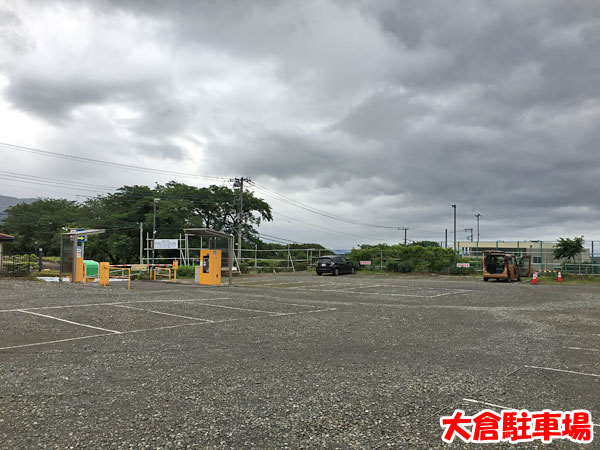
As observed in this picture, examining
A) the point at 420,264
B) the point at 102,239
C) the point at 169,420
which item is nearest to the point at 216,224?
the point at 102,239

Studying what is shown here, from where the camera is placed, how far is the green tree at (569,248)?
3006 centimetres

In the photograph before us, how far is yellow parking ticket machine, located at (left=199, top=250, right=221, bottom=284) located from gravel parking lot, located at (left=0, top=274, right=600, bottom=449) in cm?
1218

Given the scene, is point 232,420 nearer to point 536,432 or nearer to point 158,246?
point 536,432

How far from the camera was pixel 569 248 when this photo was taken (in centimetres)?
3019

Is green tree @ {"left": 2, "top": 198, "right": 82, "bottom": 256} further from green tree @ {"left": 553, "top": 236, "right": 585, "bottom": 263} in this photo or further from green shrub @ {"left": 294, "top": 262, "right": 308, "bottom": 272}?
green tree @ {"left": 553, "top": 236, "right": 585, "bottom": 263}

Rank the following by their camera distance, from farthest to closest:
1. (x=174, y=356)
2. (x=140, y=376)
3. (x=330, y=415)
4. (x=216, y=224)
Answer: (x=216, y=224) → (x=174, y=356) → (x=140, y=376) → (x=330, y=415)

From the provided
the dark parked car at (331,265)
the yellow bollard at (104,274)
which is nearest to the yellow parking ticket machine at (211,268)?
the yellow bollard at (104,274)

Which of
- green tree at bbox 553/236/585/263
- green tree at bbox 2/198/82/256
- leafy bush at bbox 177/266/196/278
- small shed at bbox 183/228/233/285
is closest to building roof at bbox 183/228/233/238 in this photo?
small shed at bbox 183/228/233/285

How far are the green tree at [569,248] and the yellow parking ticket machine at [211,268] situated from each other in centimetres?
2258

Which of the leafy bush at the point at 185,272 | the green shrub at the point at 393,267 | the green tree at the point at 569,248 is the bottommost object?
the leafy bush at the point at 185,272

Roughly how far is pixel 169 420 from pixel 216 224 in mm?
56082

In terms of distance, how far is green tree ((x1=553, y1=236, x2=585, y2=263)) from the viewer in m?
30.1

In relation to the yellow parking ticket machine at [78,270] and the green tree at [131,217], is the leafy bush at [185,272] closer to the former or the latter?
the yellow parking ticket machine at [78,270]

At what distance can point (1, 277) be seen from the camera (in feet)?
77.7
